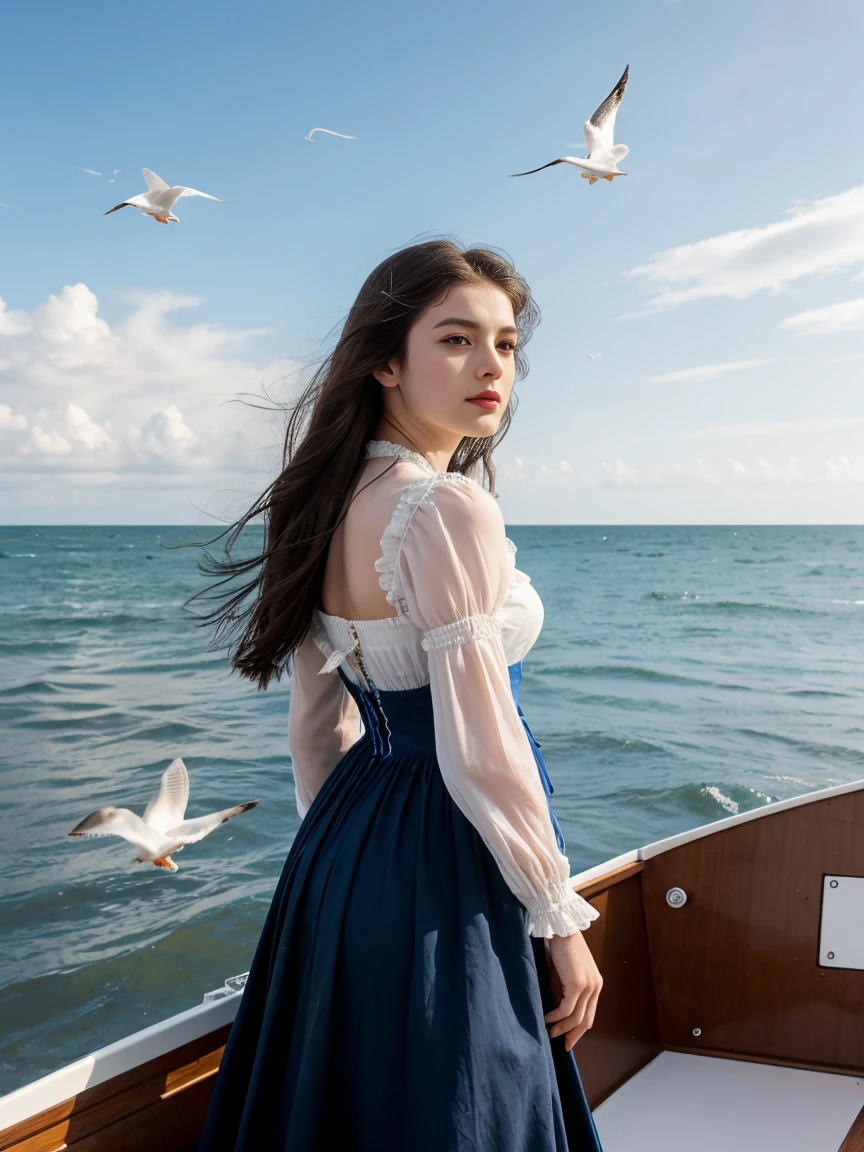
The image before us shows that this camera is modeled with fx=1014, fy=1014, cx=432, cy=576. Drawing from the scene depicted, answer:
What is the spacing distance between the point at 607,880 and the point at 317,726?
780 millimetres

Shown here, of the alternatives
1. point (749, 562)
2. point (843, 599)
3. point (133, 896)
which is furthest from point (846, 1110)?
point (749, 562)

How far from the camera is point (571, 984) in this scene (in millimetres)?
1181

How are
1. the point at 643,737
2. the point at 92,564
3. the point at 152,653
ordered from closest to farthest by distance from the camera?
the point at 643,737, the point at 152,653, the point at 92,564

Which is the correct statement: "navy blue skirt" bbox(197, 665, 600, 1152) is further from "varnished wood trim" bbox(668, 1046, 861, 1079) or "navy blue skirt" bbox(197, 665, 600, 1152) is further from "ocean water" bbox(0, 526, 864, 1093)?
"varnished wood trim" bbox(668, 1046, 861, 1079)

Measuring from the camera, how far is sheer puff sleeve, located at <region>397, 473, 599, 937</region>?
44.2 inches

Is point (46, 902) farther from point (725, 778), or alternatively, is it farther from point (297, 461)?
point (725, 778)

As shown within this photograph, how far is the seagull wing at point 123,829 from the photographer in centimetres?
132

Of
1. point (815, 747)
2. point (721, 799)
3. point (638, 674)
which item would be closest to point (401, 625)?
point (721, 799)

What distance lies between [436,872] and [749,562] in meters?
37.5

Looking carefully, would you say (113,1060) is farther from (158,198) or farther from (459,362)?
(158,198)

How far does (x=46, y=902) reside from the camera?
16.8 ft

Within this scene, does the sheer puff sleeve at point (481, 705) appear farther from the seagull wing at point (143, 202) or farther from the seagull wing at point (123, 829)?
the seagull wing at point (143, 202)

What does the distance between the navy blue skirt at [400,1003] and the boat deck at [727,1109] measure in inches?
28.8

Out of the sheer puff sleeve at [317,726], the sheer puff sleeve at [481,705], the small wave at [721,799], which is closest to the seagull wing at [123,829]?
the sheer puff sleeve at [317,726]
